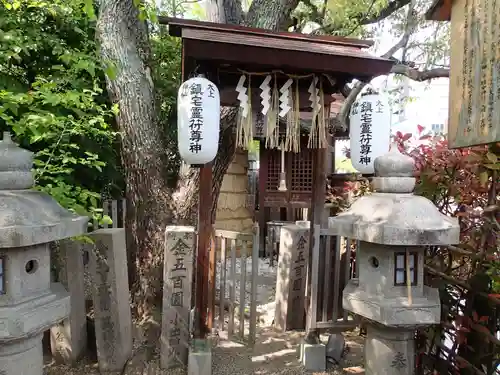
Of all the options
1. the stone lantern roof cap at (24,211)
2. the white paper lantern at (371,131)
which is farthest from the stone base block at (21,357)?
the white paper lantern at (371,131)

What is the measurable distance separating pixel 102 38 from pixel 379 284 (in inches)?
169

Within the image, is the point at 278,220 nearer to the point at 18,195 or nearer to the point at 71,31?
the point at 71,31

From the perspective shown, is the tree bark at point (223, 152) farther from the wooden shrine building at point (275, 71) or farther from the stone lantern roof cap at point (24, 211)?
the stone lantern roof cap at point (24, 211)

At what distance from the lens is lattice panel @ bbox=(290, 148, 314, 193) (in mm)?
8883

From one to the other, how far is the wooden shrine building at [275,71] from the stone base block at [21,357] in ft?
5.59

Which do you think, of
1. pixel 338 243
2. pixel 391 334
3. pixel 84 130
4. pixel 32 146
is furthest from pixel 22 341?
pixel 338 243

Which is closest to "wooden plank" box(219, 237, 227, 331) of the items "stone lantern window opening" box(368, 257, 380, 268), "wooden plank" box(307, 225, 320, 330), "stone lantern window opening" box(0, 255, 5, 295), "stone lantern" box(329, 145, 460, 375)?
"wooden plank" box(307, 225, 320, 330)

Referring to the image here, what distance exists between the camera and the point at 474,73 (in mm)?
2781

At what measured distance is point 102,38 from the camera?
16.1 feet

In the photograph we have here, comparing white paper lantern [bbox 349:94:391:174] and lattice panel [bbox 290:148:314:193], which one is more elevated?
white paper lantern [bbox 349:94:391:174]

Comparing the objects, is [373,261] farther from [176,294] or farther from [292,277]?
[292,277]

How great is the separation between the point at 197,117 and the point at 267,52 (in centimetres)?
95

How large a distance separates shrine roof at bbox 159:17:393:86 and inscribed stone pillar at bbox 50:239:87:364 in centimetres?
232

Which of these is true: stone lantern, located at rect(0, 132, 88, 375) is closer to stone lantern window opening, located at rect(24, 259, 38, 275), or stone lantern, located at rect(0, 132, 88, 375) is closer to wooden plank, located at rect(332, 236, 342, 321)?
stone lantern window opening, located at rect(24, 259, 38, 275)
